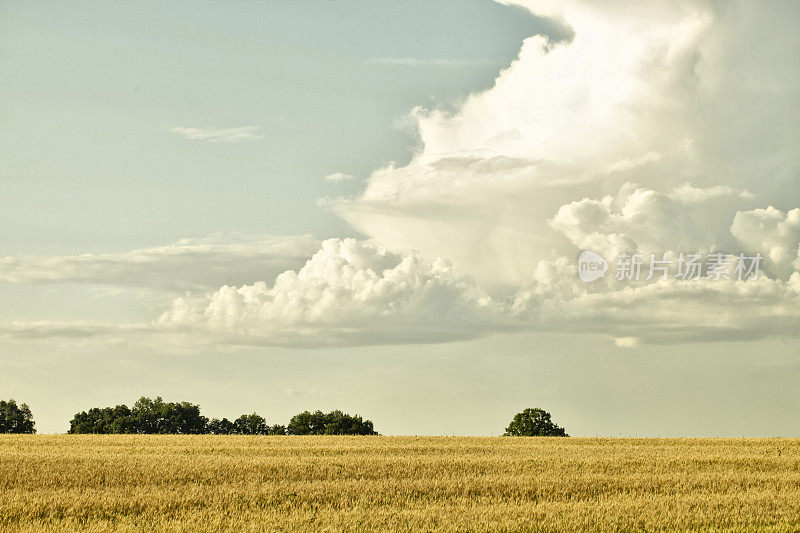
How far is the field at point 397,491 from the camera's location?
56.9 feet

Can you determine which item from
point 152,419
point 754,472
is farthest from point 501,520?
point 152,419

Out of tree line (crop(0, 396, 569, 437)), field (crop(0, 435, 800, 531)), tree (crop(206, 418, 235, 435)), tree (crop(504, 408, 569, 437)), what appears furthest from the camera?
tree (crop(206, 418, 235, 435))

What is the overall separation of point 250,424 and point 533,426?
36808mm

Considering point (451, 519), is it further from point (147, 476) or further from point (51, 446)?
point (51, 446)

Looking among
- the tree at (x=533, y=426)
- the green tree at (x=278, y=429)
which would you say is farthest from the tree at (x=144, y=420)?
the tree at (x=533, y=426)

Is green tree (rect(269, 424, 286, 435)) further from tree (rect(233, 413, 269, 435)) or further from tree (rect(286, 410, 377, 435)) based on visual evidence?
tree (rect(233, 413, 269, 435))

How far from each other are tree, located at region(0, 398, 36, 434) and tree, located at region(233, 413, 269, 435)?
21.8 metres

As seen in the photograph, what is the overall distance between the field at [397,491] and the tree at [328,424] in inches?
1661

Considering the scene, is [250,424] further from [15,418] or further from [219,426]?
[15,418]

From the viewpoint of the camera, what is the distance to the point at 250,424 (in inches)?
3529

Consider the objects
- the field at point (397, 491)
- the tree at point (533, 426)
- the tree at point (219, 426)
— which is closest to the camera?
the field at point (397, 491)

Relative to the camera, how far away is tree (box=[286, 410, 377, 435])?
74.5 meters

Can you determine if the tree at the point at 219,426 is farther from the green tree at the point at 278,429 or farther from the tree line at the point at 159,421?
the green tree at the point at 278,429

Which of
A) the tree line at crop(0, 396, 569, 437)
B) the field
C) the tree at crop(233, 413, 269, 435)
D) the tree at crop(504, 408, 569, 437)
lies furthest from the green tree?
the field
